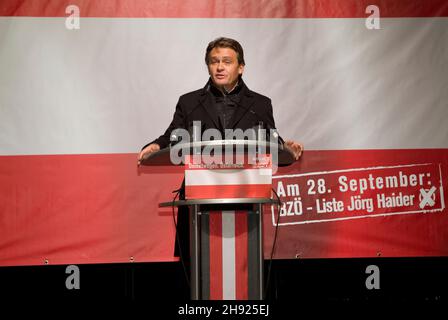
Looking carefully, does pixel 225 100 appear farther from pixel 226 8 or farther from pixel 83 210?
pixel 83 210

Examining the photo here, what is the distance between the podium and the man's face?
2.32 ft

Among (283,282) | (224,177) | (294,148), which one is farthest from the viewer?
(283,282)

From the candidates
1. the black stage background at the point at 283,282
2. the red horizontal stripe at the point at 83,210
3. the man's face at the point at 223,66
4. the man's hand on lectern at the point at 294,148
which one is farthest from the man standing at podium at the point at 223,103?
the black stage background at the point at 283,282

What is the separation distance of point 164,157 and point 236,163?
0.29 meters

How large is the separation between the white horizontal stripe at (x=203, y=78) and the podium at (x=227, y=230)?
5.27ft

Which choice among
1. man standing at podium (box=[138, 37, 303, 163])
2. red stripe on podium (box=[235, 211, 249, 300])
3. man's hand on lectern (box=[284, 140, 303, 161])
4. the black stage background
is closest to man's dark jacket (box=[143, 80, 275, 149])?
man standing at podium (box=[138, 37, 303, 163])

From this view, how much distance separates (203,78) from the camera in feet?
12.1

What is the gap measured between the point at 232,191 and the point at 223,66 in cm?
82

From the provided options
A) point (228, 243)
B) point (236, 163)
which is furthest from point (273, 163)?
point (228, 243)

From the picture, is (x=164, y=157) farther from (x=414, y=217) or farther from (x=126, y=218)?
(x=414, y=217)

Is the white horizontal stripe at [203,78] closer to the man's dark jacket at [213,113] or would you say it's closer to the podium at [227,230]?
the man's dark jacket at [213,113]

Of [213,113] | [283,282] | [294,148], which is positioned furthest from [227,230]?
[283,282]

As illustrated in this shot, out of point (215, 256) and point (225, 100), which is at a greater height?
point (225, 100)

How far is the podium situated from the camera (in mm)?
2070
